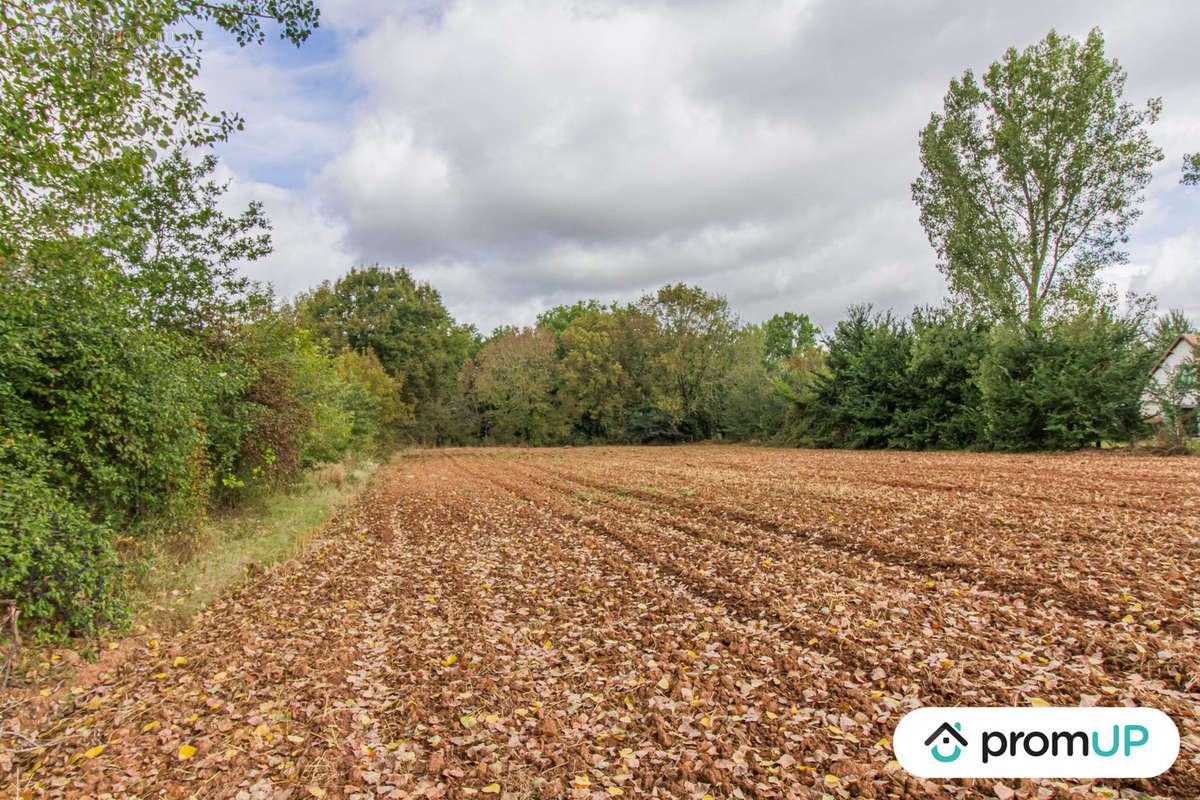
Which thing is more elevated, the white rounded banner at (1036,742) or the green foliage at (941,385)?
the green foliage at (941,385)

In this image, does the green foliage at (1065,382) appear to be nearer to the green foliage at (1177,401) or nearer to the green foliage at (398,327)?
the green foliage at (1177,401)

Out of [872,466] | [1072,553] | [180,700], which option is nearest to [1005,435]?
[872,466]

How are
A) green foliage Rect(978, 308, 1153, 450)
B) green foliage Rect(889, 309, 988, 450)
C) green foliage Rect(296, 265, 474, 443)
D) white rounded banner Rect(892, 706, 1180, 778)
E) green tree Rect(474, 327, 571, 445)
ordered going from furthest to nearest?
green tree Rect(474, 327, 571, 445), green foliage Rect(296, 265, 474, 443), green foliage Rect(889, 309, 988, 450), green foliage Rect(978, 308, 1153, 450), white rounded banner Rect(892, 706, 1180, 778)

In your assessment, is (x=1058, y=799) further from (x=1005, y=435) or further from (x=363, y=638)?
(x=1005, y=435)

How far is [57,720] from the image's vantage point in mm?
3996

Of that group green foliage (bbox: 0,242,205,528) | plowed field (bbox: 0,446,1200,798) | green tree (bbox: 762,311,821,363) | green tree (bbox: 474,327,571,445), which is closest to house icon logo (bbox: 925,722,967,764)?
plowed field (bbox: 0,446,1200,798)

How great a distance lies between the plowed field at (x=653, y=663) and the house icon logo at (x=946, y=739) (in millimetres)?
207

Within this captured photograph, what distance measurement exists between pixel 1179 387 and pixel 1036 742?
1989 centimetres

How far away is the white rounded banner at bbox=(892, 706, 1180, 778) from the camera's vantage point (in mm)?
2949

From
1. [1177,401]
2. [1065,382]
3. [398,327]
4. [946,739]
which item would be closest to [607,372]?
[398,327]

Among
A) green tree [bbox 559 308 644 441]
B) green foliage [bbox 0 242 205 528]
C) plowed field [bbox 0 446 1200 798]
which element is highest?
green tree [bbox 559 308 644 441]

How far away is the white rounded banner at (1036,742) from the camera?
2.95m

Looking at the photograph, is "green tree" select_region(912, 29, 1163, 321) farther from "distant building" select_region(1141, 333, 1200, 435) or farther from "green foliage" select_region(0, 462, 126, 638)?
"green foliage" select_region(0, 462, 126, 638)

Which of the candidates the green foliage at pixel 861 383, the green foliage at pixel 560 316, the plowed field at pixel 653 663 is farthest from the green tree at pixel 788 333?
the plowed field at pixel 653 663
